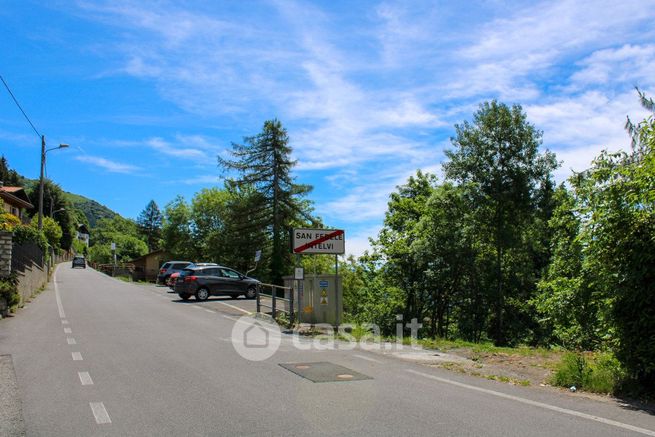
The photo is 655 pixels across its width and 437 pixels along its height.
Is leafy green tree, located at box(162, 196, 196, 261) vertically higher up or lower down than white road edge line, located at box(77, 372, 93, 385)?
higher up

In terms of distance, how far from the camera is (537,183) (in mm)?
30578

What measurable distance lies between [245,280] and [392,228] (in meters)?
10.4

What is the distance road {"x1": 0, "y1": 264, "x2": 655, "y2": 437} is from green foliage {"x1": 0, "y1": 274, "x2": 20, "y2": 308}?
17.6ft

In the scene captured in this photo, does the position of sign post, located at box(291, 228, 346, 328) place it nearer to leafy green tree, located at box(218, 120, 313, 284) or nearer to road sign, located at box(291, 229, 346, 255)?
road sign, located at box(291, 229, 346, 255)

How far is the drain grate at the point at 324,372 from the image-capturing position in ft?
25.7

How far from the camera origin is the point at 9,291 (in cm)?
1581

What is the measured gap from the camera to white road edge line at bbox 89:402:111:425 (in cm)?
559

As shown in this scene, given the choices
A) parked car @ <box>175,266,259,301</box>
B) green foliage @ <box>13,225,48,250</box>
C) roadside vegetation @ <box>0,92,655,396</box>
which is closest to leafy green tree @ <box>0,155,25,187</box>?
roadside vegetation @ <box>0,92,655,396</box>

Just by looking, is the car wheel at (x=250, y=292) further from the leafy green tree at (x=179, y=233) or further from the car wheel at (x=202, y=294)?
the leafy green tree at (x=179, y=233)

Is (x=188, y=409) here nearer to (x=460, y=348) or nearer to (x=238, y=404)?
(x=238, y=404)

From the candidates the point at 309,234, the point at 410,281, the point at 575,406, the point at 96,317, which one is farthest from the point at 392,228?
the point at 575,406

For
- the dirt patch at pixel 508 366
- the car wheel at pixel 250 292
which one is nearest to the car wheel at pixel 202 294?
the car wheel at pixel 250 292

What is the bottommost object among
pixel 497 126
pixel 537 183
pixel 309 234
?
pixel 309 234

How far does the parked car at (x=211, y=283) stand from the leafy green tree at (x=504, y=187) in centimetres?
1291
